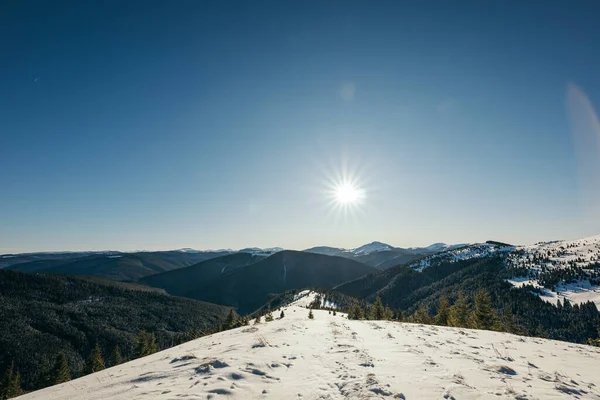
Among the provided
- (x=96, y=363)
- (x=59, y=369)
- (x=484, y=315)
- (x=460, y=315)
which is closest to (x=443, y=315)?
(x=460, y=315)

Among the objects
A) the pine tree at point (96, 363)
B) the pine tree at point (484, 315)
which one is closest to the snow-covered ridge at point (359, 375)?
the pine tree at point (484, 315)

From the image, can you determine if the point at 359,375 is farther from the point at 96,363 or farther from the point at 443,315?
the point at 96,363

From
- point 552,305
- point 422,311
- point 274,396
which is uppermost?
point 274,396

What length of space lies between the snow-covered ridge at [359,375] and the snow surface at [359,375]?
3 cm

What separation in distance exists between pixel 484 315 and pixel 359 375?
4557cm

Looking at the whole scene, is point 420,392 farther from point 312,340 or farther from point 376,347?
point 312,340

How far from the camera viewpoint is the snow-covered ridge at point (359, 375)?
7027 millimetres

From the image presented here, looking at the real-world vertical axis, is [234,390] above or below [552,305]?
above

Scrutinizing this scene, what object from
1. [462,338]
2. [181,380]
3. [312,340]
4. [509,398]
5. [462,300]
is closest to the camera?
[509,398]

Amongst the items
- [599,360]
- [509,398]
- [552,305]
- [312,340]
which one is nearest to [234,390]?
[509,398]

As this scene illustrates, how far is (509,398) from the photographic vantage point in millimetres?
6625

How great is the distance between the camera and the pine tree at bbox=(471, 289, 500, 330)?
1624 inches

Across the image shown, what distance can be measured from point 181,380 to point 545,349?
54.8 feet

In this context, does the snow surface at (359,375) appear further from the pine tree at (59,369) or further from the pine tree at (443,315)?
the pine tree at (59,369)
